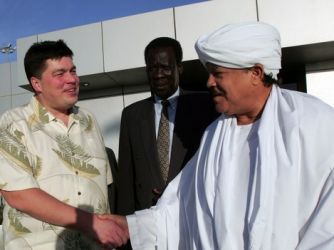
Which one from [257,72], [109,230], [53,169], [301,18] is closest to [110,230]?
[109,230]

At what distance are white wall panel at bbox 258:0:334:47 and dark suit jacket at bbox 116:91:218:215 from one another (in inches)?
190

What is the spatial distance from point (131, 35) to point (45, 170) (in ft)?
21.0

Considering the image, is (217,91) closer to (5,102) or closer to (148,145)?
(148,145)

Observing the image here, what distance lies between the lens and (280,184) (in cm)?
171

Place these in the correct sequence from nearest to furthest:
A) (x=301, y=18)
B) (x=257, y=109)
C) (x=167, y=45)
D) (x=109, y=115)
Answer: (x=257, y=109) < (x=167, y=45) < (x=301, y=18) < (x=109, y=115)

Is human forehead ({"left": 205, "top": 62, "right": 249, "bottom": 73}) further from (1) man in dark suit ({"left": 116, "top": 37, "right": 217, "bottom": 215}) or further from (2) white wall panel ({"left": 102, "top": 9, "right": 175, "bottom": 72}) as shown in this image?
(2) white wall panel ({"left": 102, "top": 9, "right": 175, "bottom": 72})

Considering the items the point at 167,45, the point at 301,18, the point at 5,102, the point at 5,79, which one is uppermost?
the point at 5,79

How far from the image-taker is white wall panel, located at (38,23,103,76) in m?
8.71

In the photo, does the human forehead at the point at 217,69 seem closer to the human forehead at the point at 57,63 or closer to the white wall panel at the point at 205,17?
the human forehead at the point at 57,63

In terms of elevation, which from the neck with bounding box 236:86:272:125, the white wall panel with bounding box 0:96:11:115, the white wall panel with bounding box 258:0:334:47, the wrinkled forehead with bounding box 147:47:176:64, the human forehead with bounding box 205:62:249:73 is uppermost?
the white wall panel with bounding box 258:0:334:47

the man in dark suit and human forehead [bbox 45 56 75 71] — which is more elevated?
human forehead [bbox 45 56 75 71]

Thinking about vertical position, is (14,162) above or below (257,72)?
below

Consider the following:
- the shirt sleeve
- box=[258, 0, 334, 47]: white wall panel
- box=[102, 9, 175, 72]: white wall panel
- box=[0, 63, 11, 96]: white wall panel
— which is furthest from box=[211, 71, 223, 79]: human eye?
box=[0, 63, 11, 96]: white wall panel

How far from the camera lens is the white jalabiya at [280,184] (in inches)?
65.2
